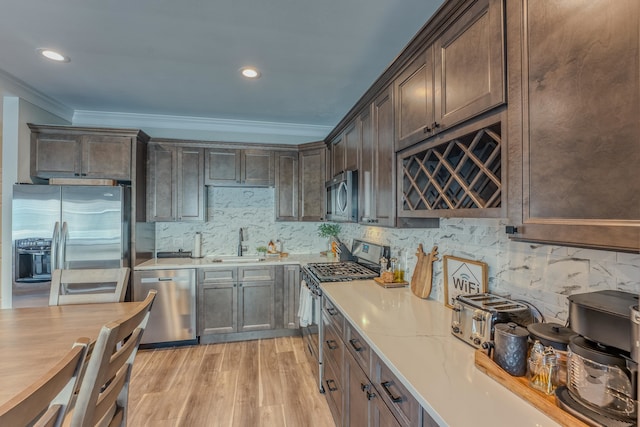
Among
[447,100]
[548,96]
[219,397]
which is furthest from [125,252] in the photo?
[548,96]

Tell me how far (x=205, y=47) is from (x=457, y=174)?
1988 mm

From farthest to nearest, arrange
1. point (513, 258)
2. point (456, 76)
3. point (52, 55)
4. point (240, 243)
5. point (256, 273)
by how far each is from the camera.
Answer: point (240, 243), point (256, 273), point (52, 55), point (513, 258), point (456, 76)

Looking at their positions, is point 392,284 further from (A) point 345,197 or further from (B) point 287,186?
(B) point 287,186

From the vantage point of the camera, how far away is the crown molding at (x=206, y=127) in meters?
3.58

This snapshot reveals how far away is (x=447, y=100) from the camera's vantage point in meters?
1.28

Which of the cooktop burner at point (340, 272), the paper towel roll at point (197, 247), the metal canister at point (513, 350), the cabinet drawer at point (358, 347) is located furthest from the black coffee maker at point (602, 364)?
the paper towel roll at point (197, 247)

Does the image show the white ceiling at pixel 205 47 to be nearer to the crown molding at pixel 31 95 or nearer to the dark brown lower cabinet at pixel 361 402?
the crown molding at pixel 31 95

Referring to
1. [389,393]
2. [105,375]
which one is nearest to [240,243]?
[105,375]

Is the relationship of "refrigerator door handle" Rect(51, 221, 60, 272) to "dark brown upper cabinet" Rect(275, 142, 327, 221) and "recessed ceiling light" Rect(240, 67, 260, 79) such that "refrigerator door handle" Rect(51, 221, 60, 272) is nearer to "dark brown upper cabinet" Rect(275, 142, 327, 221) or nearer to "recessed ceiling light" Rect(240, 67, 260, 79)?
"dark brown upper cabinet" Rect(275, 142, 327, 221)

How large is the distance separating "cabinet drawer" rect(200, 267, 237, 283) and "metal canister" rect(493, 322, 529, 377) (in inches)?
112

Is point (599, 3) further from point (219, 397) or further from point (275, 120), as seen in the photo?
point (275, 120)

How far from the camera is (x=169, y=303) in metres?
3.18

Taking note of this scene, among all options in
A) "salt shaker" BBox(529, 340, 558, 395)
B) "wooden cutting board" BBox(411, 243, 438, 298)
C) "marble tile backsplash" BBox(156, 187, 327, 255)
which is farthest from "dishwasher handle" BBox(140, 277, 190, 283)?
"salt shaker" BBox(529, 340, 558, 395)

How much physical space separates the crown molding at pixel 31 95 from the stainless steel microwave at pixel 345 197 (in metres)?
3.13
